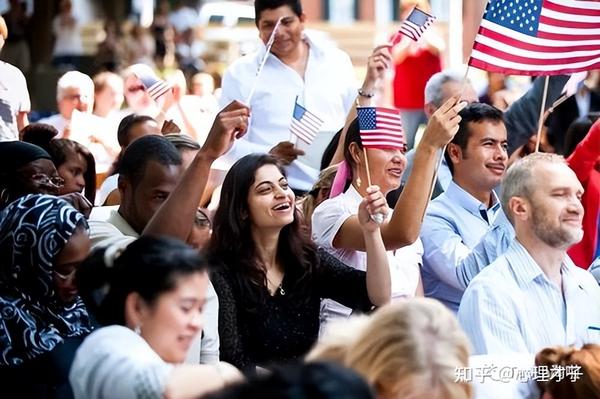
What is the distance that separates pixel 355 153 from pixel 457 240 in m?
0.67

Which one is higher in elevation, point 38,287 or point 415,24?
point 415,24

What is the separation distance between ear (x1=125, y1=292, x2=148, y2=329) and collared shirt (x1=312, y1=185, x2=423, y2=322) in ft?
8.48

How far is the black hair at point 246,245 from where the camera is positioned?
6.85 metres

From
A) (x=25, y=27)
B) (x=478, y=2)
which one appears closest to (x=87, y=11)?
(x=478, y=2)

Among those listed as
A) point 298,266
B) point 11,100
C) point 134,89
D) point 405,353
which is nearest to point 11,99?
point 11,100

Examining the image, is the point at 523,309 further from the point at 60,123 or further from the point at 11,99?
the point at 60,123

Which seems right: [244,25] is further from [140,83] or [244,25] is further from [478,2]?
[140,83]

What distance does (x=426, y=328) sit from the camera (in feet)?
15.5

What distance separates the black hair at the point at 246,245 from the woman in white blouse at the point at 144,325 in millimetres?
1610

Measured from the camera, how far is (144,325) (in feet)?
16.1

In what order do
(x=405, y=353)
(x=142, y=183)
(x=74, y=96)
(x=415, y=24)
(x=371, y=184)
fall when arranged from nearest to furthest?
1. (x=405, y=353)
2. (x=142, y=183)
3. (x=371, y=184)
4. (x=415, y=24)
5. (x=74, y=96)

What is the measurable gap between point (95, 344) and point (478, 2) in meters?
34.1

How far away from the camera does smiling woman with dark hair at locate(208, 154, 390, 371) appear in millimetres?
6762

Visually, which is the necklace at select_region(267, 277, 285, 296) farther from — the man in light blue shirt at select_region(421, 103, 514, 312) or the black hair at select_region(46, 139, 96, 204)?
the black hair at select_region(46, 139, 96, 204)
